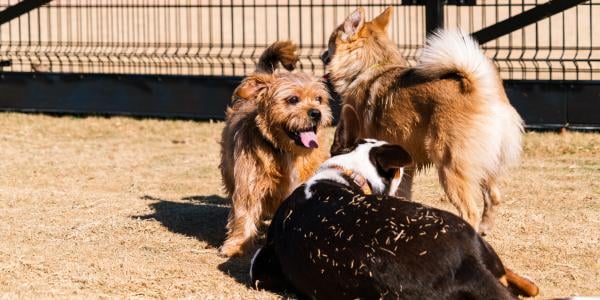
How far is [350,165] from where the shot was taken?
554 centimetres

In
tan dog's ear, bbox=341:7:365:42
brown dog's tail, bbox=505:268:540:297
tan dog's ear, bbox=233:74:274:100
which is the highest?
tan dog's ear, bbox=341:7:365:42

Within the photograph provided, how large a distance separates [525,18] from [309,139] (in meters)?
4.66

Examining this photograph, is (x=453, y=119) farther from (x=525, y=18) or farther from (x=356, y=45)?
(x=525, y=18)

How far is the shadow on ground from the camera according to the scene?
6930 millimetres

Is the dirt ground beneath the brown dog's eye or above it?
beneath

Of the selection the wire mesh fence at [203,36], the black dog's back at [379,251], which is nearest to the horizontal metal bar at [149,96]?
the wire mesh fence at [203,36]

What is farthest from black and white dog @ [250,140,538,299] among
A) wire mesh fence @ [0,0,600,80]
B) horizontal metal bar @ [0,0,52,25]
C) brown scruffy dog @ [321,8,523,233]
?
horizontal metal bar @ [0,0,52,25]

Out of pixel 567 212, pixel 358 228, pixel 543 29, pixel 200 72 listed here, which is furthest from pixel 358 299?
pixel 543 29

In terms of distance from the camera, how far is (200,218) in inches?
291

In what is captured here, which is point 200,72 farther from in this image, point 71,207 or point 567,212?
point 567,212

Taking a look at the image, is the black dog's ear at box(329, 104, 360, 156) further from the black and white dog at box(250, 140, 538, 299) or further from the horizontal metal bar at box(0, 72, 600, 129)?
the horizontal metal bar at box(0, 72, 600, 129)

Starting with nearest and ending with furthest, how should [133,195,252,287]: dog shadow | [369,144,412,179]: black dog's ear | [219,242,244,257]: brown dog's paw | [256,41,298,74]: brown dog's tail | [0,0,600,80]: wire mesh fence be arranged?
[369,144,412,179]: black dog's ear → [133,195,252,287]: dog shadow → [219,242,244,257]: brown dog's paw → [256,41,298,74]: brown dog's tail → [0,0,600,80]: wire mesh fence

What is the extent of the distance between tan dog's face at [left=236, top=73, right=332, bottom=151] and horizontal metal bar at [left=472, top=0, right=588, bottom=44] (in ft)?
14.3

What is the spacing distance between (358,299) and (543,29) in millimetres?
10893
